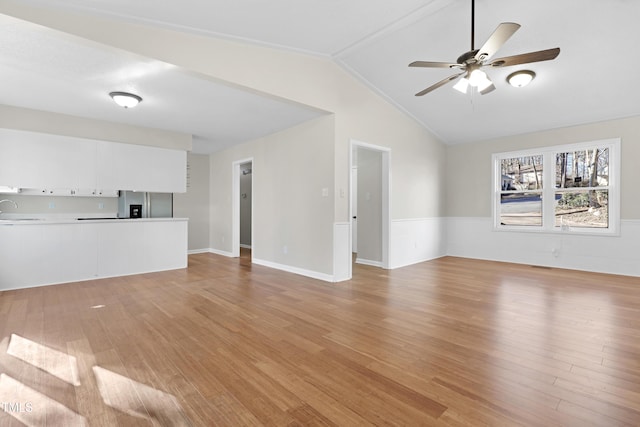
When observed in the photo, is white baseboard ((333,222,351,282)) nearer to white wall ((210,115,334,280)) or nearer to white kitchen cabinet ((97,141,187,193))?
white wall ((210,115,334,280))

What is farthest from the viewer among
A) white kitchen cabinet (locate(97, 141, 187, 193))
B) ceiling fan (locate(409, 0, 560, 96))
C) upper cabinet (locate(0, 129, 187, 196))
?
white kitchen cabinet (locate(97, 141, 187, 193))

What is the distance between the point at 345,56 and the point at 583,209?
4.97 metres

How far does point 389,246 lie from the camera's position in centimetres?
543

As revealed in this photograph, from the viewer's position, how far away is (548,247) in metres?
5.60

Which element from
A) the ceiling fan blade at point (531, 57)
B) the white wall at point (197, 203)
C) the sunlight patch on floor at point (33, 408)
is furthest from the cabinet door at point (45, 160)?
the ceiling fan blade at point (531, 57)

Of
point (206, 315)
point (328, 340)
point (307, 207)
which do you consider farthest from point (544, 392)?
point (307, 207)

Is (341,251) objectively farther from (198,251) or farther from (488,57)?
(198,251)

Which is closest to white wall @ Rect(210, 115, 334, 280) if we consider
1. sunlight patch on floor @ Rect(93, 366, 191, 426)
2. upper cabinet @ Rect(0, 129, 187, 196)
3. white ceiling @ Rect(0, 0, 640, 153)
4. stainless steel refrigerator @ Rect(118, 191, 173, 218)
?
white ceiling @ Rect(0, 0, 640, 153)

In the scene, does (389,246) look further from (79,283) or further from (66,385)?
(79,283)

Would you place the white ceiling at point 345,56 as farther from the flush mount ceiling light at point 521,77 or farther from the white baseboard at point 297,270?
the white baseboard at point 297,270

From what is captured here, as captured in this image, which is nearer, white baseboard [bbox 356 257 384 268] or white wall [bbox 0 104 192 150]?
white wall [bbox 0 104 192 150]

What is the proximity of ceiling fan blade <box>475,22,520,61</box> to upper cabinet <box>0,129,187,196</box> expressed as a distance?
16.9 ft

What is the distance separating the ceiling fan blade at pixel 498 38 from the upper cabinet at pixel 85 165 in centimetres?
514

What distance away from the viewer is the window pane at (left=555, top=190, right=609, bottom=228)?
5156 mm
